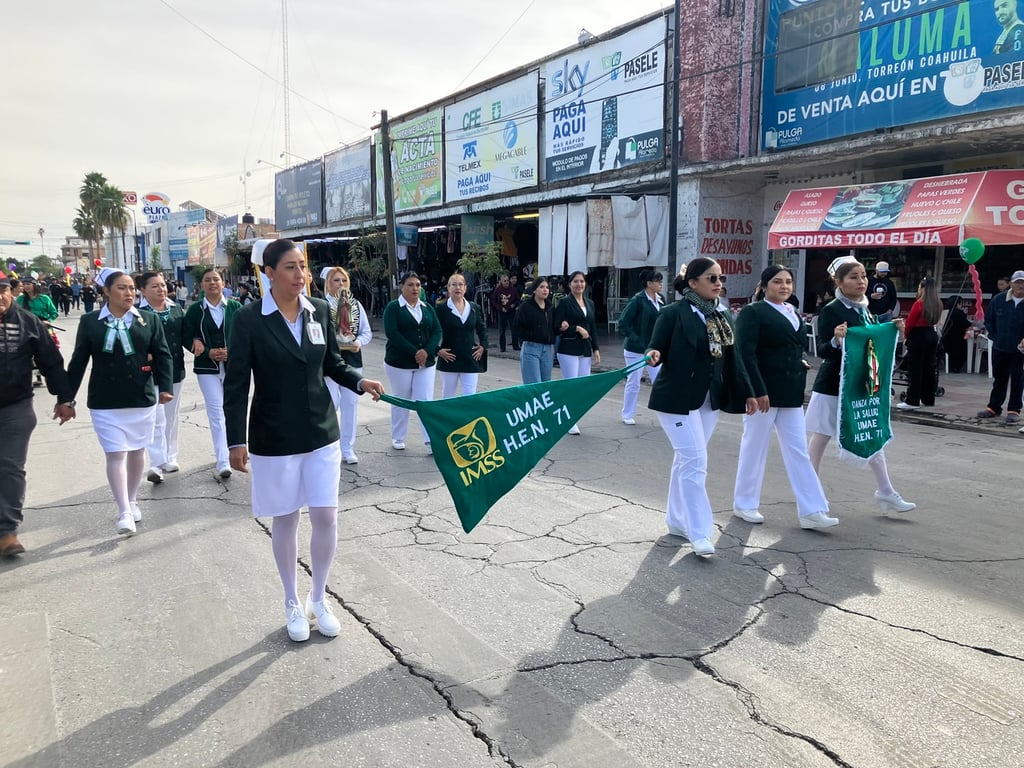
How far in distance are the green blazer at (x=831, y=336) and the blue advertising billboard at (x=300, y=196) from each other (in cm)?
3358

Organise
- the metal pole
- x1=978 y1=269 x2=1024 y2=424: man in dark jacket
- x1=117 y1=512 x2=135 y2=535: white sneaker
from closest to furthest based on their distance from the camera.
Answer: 1. x1=117 y1=512 x2=135 y2=535: white sneaker
2. x1=978 y1=269 x2=1024 y2=424: man in dark jacket
3. the metal pole

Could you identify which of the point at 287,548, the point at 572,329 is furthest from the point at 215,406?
the point at 572,329

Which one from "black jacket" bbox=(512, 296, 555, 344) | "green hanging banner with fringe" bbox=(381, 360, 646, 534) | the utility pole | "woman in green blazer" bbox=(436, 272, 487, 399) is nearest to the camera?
"green hanging banner with fringe" bbox=(381, 360, 646, 534)

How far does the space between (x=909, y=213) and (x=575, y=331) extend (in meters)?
7.89

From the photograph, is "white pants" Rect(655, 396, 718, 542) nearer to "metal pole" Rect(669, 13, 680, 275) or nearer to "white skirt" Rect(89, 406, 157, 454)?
→ "white skirt" Rect(89, 406, 157, 454)

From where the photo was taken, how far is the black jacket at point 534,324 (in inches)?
361

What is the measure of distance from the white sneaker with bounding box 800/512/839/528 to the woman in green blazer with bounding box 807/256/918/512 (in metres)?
0.55

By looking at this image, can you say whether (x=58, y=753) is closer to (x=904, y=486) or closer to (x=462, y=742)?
(x=462, y=742)

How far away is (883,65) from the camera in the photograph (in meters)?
13.6

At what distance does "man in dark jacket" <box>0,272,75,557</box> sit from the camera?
4988 millimetres

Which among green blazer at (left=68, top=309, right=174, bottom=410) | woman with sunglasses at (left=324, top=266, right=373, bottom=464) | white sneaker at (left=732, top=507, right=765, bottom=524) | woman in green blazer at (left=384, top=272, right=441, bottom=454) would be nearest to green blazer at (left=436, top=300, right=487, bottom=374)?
woman in green blazer at (left=384, top=272, right=441, bottom=454)

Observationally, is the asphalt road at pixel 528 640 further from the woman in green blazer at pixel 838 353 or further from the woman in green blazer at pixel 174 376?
the woman in green blazer at pixel 174 376

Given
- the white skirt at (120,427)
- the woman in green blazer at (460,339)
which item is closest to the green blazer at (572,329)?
the woman in green blazer at (460,339)

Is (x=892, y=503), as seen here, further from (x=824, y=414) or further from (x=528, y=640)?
(x=528, y=640)
